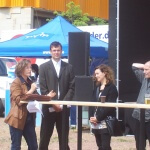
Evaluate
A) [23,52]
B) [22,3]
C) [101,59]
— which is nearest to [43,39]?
[23,52]

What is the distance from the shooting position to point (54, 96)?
9.02 m

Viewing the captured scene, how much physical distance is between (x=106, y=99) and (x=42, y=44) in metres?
6.28

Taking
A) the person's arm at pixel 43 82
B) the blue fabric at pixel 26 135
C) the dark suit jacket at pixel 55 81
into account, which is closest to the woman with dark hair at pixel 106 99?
the dark suit jacket at pixel 55 81

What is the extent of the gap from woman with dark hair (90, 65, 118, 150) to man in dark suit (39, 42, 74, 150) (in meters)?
0.51

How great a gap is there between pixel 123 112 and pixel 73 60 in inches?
75.3

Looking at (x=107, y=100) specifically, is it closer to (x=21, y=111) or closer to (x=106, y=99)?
(x=106, y=99)

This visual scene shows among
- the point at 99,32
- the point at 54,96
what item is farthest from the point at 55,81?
the point at 99,32

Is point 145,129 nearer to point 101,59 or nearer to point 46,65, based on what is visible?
point 46,65

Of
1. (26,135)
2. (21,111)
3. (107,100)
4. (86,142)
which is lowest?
(86,142)

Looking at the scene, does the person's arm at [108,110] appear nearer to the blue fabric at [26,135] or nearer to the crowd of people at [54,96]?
the crowd of people at [54,96]

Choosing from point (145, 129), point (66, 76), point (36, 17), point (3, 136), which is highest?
point (36, 17)

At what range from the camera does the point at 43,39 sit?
1512 centimetres

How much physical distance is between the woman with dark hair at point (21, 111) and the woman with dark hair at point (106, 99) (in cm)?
70

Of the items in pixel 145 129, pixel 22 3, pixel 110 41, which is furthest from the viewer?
pixel 22 3
